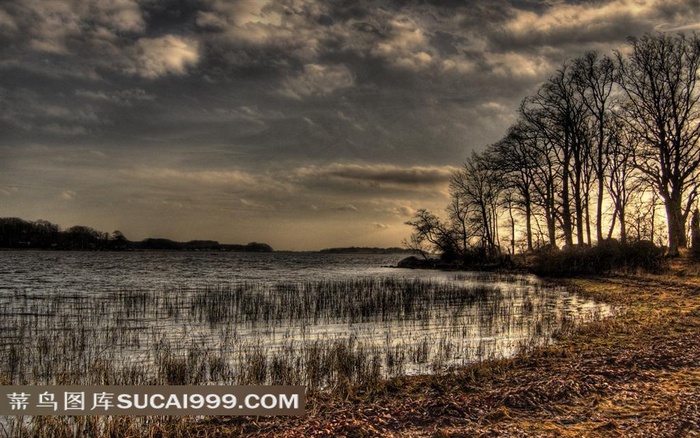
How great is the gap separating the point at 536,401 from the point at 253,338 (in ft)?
26.6

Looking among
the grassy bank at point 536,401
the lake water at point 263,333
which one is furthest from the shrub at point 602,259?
the grassy bank at point 536,401

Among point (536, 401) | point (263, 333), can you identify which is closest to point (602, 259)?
point (263, 333)

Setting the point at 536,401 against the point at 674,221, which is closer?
the point at 536,401

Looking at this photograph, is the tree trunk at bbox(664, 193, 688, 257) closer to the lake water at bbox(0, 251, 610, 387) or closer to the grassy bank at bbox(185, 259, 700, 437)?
the lake water at bbox(0, 251, 610, 387)

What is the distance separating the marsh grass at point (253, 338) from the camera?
8.33 m

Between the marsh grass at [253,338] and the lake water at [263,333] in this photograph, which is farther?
the lake water at [263,333]

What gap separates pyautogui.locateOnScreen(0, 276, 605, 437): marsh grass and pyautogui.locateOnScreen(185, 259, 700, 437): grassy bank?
0.86 m

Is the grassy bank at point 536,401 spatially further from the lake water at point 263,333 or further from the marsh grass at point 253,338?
the lake water at point 263,333

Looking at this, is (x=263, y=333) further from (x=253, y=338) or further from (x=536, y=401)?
(x=536, y=401)

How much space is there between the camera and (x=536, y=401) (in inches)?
250

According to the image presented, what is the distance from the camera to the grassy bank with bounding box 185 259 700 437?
5516 millimetres

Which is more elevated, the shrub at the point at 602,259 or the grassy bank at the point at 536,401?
the shrub at the point at 602,259

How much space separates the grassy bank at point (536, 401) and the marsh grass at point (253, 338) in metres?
0.86

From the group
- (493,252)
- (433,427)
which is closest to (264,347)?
(433,427)
